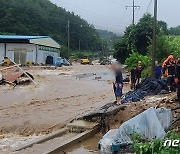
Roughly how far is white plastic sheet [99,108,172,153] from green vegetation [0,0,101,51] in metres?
78.2

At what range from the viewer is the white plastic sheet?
782cm

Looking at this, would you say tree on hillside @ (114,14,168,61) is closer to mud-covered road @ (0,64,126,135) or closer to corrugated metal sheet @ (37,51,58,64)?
corrugated metal sheet @ (37,51,58,64)

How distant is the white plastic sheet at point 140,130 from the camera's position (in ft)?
25.6

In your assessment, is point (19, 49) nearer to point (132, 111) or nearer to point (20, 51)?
point (20, 51)

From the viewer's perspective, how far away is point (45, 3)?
372 ft

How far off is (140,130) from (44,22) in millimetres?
92280

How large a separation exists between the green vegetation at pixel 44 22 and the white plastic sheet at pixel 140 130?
7820cm

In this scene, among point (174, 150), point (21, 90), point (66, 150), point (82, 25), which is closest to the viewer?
point (174, 150)

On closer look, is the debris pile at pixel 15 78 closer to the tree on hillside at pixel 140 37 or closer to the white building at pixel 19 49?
the tree on hillside at pixel 140 37

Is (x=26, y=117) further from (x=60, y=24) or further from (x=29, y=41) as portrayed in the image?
(x=60, y=24)

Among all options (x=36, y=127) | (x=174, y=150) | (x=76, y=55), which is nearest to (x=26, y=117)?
(x=36, y=127)

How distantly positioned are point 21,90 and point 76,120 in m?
13.2

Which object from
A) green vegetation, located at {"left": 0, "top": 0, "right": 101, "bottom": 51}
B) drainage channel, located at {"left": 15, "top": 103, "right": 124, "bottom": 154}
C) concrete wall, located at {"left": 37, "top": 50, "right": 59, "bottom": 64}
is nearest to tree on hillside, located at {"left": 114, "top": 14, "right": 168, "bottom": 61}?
concrete wall, located at {"left": 37, "top": 50, "right": 59, "bottom": 64}

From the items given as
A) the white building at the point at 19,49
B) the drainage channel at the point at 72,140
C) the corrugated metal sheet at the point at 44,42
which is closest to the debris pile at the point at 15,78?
the drainage channel at the point at 72,140
